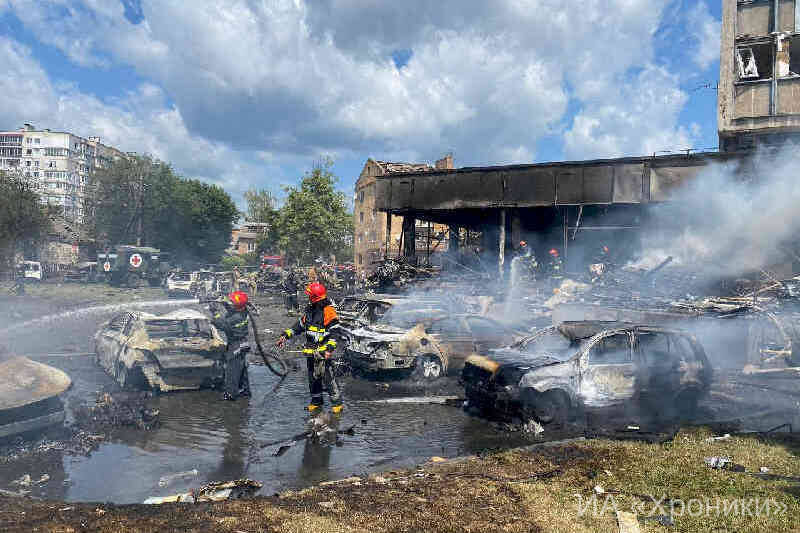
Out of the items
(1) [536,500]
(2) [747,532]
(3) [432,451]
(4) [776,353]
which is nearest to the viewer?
(2) [747,532]

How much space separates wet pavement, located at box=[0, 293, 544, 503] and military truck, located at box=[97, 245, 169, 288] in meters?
24.1

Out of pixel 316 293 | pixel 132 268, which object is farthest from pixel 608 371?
pixel 132 268

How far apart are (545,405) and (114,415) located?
599 centimetres

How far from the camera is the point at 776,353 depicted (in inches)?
435

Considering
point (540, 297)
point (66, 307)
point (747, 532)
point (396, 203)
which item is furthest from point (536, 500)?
point (66, 307)

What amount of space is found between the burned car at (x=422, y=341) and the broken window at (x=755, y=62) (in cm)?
2143

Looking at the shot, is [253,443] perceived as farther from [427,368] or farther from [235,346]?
[427,368]

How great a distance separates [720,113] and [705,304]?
15.5m

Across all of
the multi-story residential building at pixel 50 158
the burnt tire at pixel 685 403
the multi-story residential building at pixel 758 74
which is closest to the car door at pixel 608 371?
the burnt tire at pixel 685 403

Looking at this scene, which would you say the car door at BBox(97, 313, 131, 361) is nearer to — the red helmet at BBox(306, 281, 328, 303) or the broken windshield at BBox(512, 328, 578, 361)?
the red helmet at BBox(306, 281, 328, 303)

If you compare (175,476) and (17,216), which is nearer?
(175,476)

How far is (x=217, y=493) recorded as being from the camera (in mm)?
4922

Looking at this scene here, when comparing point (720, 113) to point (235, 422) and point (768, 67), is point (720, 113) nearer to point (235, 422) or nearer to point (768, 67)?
point (768, 67)
